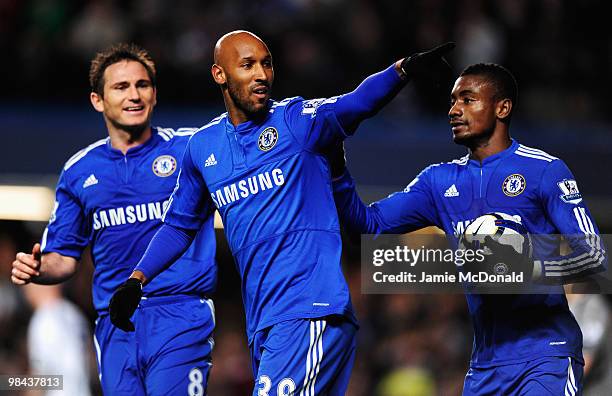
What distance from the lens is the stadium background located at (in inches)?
451

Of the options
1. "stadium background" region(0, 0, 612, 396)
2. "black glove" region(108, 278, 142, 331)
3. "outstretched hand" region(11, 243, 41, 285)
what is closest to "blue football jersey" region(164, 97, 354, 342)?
"black glove" region(108, 278, 142, 331)

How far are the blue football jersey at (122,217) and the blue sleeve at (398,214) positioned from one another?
0.87 m

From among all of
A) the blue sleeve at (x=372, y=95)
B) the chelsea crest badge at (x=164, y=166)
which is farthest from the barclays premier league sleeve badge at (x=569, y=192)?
the chelsea crest badge at (x=164, y=166)

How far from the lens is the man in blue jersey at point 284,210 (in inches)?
207

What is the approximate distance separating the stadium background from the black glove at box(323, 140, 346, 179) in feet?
18.0

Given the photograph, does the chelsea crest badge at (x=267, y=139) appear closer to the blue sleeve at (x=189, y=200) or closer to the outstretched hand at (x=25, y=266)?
the blue sleeve at (x=189, y=200)

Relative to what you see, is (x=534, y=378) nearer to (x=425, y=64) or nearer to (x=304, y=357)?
(x=304, y=357)

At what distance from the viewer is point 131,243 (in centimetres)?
648

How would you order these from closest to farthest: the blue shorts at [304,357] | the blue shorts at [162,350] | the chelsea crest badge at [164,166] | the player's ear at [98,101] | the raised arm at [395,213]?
the blue shorts at [304,357], the raised arm at [395,213], the blue shorts at [162,350], the chelsea crest badge at [164,166], the player's ear at [98,101]

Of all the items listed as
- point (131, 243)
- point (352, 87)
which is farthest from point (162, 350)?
point (352, 87)

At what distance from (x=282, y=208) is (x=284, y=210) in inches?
0.5

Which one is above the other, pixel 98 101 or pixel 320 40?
pixel 320 40

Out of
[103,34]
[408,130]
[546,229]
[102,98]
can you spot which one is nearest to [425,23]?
[408,130]

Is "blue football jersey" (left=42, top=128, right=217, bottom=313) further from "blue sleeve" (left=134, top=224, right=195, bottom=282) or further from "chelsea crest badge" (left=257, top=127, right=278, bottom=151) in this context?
"chelsea crest badge" (left=257, top=127, right=278, bottom=151)
